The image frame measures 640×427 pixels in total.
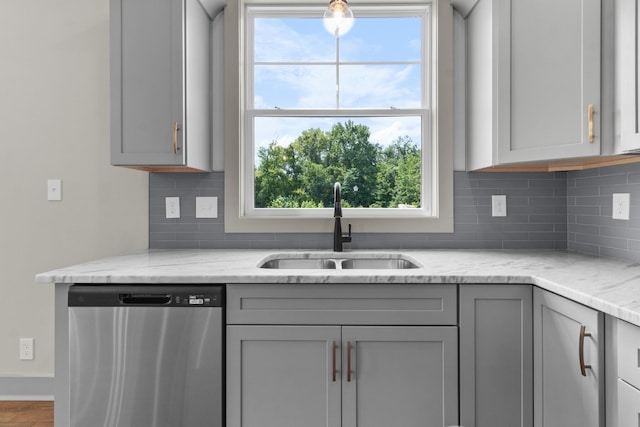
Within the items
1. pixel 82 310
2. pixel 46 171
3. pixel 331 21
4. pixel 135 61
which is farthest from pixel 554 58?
pixel 46 171

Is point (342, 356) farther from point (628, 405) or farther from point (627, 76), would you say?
point (627, 76)

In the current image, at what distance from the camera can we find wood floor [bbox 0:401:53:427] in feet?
7.06

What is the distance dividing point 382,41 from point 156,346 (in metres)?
2.06

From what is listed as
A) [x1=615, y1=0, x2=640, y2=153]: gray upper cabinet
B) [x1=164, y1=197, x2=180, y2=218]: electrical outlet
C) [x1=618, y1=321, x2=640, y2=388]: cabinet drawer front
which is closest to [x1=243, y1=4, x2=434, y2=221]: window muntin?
[x1=164, y1=197, x2=180, y2=218]: electrical outlet

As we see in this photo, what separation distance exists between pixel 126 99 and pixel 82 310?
3.29 feet

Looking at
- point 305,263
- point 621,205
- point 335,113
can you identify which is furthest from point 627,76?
point 305,263

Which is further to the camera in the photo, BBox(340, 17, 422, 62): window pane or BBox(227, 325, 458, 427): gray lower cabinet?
BBox(340, 17, 422, 62): window pane

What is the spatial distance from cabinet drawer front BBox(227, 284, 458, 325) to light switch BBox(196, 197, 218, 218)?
0.87m

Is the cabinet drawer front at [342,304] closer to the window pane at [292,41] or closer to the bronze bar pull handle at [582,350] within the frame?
the bronze bar pull handle at [582,350]

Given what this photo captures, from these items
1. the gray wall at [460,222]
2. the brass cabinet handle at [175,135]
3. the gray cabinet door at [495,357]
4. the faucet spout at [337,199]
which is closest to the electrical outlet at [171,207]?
the gray wall at [460,222]

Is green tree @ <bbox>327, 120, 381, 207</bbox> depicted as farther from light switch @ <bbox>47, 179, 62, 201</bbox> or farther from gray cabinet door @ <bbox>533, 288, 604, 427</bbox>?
light switch @ <bbox>47, 179, 62, 201</bbox>

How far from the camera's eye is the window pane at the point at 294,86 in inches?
97.5

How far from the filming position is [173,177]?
7.83 feet

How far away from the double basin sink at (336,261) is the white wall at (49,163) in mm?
855
